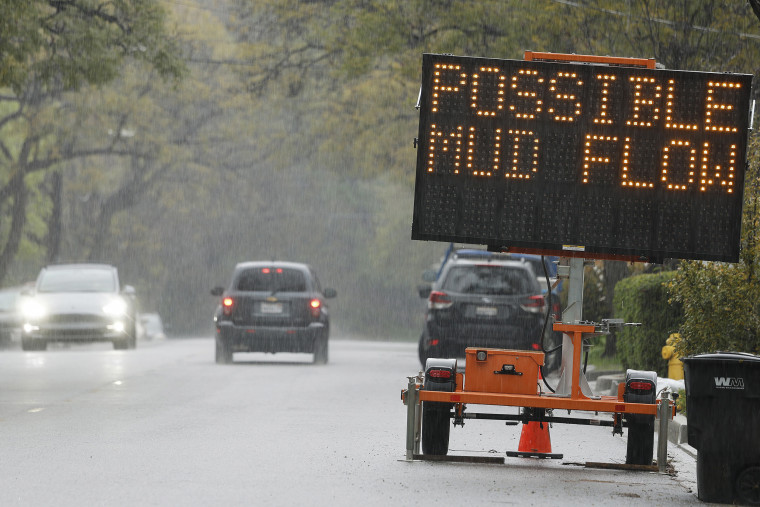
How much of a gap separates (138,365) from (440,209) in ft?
49.7

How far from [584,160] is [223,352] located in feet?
53.2

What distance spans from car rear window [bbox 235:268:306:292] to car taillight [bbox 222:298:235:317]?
341 millimetres

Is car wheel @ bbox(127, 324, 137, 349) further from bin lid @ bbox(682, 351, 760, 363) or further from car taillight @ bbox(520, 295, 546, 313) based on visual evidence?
bin lid @ bbox(682, 351, 760, 363)

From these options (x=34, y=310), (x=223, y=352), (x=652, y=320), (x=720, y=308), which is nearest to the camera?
(x=720, y=308)

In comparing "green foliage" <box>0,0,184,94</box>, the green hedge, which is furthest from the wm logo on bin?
"green foliage" <box>0,0,184,94</box>

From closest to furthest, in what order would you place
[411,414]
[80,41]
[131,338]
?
[411,414] < [80,41] < [131,338]

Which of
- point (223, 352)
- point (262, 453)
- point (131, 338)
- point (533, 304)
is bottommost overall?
point (131, 338)

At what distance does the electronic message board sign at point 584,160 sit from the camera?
10406 millimetres

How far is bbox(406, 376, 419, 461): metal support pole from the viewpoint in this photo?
34.9 ft

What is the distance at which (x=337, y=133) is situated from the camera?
44219 mm

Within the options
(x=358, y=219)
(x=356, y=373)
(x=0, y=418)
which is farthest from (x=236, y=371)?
(x=358, y=219)

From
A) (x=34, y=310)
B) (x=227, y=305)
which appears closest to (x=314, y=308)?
(x=227, y=305)

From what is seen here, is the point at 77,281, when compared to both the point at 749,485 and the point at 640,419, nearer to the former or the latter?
the point at 640,419

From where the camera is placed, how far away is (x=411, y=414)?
421 inches
